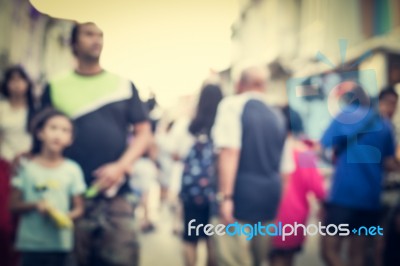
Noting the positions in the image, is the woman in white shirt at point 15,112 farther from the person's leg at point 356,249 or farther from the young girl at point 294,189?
the person's leg at point 356,249

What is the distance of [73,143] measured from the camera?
2326mm

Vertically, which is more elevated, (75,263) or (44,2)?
(44,2)

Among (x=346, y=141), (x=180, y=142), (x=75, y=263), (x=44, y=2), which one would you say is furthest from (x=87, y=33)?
(x=346, y=141)

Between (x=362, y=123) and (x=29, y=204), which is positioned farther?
(x=362, y=123)

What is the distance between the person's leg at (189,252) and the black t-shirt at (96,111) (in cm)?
62

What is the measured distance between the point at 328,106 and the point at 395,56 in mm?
491

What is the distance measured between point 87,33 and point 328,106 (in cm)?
143

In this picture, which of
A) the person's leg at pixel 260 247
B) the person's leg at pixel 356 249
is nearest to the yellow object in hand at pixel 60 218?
the person's leg at pixel 260 247

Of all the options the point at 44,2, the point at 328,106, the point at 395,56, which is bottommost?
the point at 328,106

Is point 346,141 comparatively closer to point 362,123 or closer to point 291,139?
point 362,123

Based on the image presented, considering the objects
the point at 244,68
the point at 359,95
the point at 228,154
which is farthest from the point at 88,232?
the point at 359,95

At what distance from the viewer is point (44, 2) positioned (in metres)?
2.40

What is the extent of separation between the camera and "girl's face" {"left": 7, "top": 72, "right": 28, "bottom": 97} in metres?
2.36

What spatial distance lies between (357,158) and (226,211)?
2.65 ft
